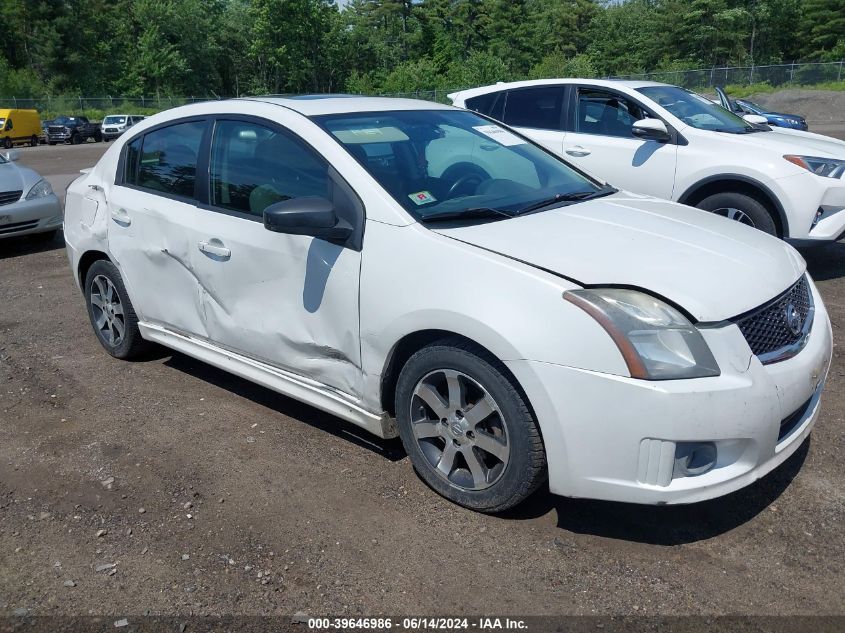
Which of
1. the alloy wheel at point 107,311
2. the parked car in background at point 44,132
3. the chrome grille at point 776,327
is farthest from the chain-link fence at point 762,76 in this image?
the chrome grille at point 776,327

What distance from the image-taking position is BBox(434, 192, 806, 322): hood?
9.25ft

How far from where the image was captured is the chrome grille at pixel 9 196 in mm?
8562

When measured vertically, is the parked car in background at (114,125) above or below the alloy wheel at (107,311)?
below

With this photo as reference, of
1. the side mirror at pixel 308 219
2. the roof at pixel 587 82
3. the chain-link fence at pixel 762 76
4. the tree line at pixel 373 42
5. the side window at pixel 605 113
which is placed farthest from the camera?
the tree line at pixel 373 42

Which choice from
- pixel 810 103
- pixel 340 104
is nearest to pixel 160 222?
pixel 340 104

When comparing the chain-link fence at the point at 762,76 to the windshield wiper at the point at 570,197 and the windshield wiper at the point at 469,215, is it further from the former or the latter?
the windshield wiper at the point at 469,215

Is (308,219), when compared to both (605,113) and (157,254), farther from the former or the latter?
(605,113)

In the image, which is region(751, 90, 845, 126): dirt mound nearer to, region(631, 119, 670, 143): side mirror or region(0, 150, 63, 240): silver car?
region(631, 119, 670, 143): side mirror

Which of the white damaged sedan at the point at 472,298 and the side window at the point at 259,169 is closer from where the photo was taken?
the white damaged sedan at the point at 472,298

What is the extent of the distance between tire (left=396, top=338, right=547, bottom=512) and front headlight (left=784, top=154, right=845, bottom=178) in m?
4.60

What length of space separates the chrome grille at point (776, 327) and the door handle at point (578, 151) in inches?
166

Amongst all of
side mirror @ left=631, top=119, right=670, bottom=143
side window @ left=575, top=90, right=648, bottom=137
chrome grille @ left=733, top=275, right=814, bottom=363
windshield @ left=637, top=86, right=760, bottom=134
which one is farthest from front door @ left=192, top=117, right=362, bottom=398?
windshield @ left=637, top=86, right=760, bottom=134

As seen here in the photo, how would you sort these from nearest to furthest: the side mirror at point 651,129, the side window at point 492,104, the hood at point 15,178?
the side mirror at point 651,129 → the side window at point 492,104 → the hood at point 15,178

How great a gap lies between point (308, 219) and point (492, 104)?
17.0 ft
